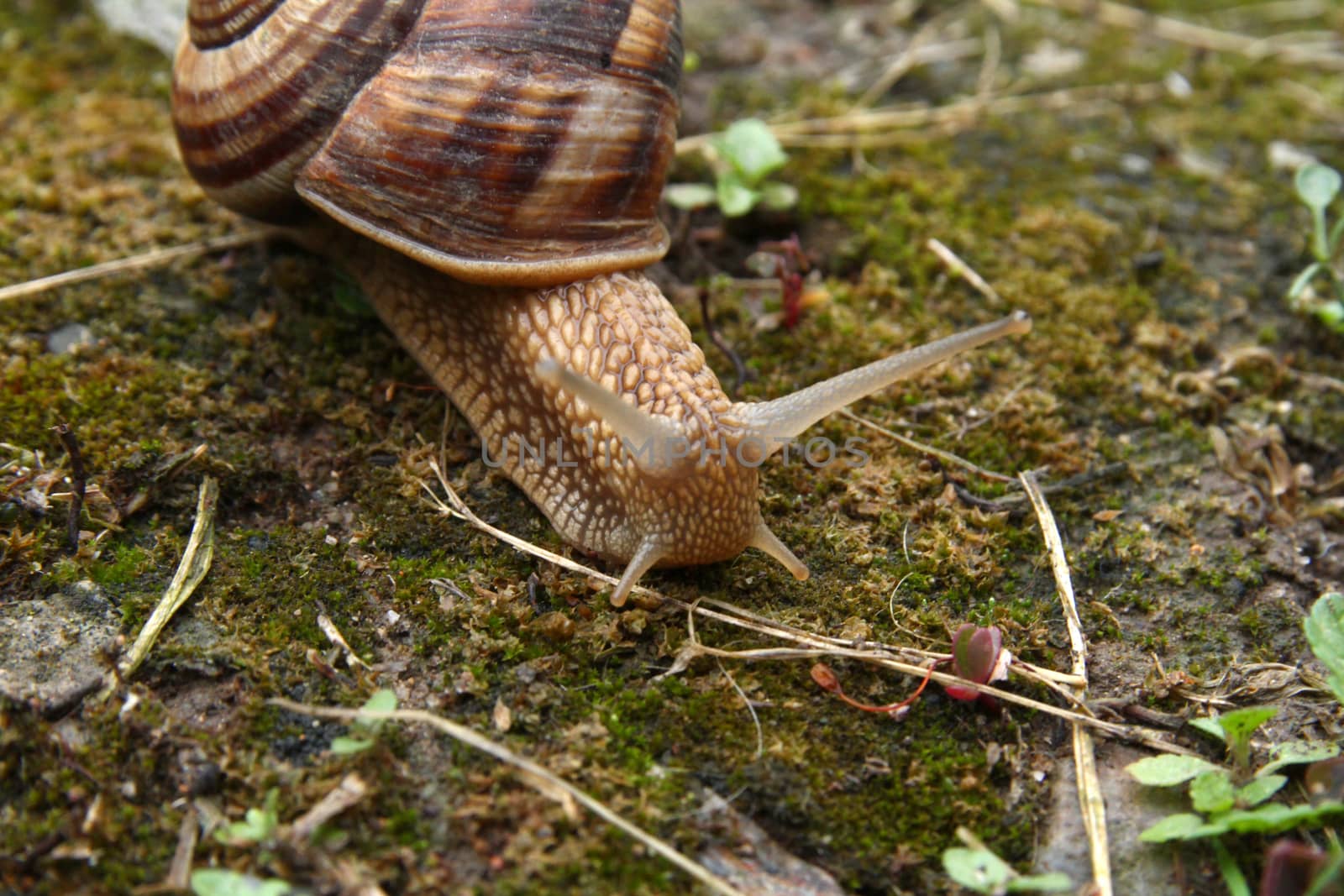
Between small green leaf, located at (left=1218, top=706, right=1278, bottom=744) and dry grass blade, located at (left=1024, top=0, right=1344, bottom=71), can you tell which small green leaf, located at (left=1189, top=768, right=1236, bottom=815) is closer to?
small green leaf, located at (left=1218, top=706, right=1278, bottom=744)

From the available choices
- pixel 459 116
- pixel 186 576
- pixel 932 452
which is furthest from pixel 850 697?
pixel 459 116

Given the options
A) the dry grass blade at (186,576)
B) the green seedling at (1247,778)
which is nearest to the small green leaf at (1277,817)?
the green seedling at (1247,778)

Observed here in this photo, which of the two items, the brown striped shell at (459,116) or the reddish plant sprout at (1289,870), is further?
the brown striped shell at (459,116)

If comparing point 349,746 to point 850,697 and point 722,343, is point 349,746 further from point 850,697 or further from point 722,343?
point 722,343

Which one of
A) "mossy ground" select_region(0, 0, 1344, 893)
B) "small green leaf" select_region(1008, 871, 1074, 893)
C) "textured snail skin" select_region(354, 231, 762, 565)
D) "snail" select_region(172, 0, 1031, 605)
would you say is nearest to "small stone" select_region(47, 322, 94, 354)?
"mossy ground" select_region(0, 0, 1344, 893)

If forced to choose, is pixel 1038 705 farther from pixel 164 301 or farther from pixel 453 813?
pixel 164 301

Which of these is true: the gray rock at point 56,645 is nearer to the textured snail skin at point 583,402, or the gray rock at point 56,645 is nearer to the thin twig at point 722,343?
the textured snail skin at point 583,402
